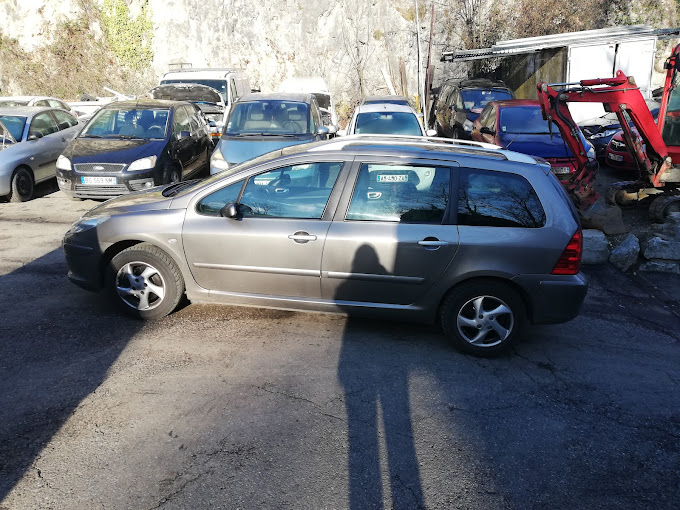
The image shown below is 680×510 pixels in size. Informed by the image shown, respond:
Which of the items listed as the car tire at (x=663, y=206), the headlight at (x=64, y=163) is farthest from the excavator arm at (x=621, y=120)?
the headlight at (x=64, y=163)

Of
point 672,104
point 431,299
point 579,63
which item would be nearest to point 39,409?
point 431,299

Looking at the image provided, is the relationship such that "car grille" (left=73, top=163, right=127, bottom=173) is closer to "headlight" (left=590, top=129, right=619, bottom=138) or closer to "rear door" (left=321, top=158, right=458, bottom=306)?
"rear door" (left=321, top=158, right=458, bottom=306)

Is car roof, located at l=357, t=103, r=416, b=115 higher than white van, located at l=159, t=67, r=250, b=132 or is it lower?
lower

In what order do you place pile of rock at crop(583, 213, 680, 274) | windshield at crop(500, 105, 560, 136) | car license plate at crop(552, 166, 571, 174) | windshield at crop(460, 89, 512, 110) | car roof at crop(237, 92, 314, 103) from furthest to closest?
windshield at crop(460, 89, 512, 110)
windshield at crop(500, 105, 560, 136)
car roof at crop(237, 92, 314, 103)
car license plate at crop(552, 166, 571, 174)
pile of rock at crop(583, 213, 680, 274)

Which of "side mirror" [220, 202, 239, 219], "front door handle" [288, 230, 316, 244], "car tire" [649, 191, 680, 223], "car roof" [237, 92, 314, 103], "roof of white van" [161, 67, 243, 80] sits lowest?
"car tire" [649, 191, 680, 223]

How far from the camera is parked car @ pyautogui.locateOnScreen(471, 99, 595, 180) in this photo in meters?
10.4

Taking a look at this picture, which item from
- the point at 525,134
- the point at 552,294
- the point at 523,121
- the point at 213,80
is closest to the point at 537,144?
the point at 525,134

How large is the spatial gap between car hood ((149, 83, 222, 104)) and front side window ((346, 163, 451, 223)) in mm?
10964

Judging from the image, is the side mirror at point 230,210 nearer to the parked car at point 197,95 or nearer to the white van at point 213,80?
the parked car at point 197,95

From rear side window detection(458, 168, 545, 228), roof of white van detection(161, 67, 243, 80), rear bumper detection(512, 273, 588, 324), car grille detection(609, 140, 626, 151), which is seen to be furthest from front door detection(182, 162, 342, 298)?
roof of white van detection(161, 67, 243, 80)

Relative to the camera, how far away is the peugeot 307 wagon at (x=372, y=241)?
4.86 m

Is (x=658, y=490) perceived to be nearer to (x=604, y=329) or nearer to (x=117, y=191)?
(x=604, y=329)

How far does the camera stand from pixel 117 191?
957 centimetres

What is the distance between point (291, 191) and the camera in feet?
17.1
